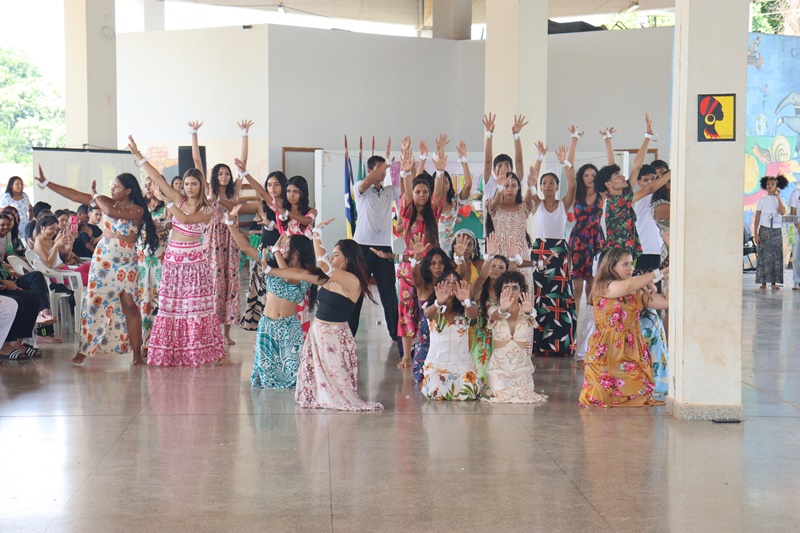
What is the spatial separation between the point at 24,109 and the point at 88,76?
1977 centimetres

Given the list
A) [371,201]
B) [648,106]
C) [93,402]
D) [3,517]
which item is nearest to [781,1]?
[648,106]

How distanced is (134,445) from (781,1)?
72.2 feet

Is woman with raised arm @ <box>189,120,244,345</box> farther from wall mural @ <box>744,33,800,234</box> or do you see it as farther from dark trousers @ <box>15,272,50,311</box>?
wall mural @ <box>744,33,800,234</box>

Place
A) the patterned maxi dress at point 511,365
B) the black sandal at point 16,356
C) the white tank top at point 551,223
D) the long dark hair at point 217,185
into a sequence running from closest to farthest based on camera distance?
the patterned maxi dress at point 511,365 < the black sandal at point 16,356 < the white tank top at point 551,223 < the long dark hair at point 217,185

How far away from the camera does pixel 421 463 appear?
499 centimetres

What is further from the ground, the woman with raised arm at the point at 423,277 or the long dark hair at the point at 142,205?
the long dark hair at the point at 142,205

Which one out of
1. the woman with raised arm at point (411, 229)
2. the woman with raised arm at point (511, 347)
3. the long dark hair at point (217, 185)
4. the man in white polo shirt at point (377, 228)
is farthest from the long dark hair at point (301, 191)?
the woman with raised arm at point (511, 347)

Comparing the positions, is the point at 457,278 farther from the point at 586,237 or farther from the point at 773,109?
the point at 773,109

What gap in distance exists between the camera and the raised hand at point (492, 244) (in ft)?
25.3

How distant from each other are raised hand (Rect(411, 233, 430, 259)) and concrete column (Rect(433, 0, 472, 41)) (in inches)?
425

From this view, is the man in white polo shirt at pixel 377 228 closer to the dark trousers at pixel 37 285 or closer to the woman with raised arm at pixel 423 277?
the woman with raised arm at pixel 423 277

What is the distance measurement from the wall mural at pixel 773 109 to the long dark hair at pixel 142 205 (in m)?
12.9

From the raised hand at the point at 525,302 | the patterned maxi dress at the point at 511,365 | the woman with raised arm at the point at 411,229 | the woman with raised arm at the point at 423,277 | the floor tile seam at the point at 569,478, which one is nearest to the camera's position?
the floor tile seam at the point at 569,478

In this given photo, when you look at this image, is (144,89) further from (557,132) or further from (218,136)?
(557,132)
